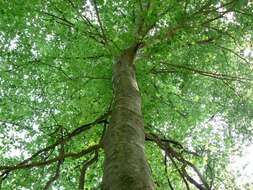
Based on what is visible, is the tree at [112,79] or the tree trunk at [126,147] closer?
the tree trunk at [126,147]

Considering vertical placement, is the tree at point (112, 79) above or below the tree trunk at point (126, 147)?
above

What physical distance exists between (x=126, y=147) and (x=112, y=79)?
2.57 metres

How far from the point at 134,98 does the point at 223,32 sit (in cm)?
341

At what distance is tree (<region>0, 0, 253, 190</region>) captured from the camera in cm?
574

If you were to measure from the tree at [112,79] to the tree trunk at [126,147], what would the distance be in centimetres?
70

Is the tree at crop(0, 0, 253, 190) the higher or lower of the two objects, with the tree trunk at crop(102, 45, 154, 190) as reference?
higher

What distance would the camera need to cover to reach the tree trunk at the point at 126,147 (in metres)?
2.43

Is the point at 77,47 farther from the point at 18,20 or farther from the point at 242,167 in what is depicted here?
the point at 242,167

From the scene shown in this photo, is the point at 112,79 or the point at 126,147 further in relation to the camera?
the point at 112,79

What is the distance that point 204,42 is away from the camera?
307 inches

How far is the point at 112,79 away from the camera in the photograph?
→ 17.6ft

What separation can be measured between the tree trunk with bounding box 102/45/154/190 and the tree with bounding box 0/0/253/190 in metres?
0.70

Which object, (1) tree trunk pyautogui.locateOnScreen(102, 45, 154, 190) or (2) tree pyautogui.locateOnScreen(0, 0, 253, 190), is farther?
(2) tree pyautogui.locateOnScreen(0, 0, 253, 190)

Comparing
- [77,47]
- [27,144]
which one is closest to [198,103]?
[77,47]
